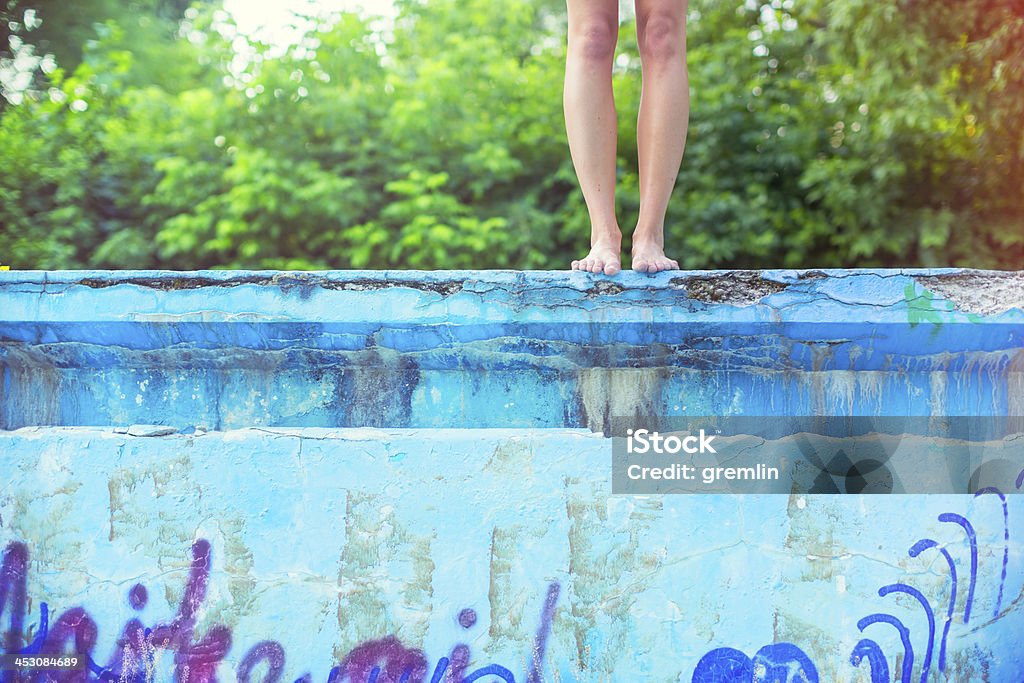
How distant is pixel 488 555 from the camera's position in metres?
1.42

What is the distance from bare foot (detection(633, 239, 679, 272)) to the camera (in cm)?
158

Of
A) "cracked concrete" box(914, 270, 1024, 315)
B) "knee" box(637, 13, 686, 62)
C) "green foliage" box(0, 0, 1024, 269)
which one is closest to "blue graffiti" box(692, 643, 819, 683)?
"cracked concrete" box(914, 270, 1024, 315)

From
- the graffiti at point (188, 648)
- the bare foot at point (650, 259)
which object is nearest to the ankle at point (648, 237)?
the bare foot at point (650, 259)

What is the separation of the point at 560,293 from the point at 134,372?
74cm

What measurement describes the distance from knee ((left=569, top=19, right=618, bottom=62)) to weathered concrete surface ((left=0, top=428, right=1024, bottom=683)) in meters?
0.82

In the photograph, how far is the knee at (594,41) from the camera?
181 centimetres

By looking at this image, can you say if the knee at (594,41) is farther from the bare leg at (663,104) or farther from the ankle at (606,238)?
the ankle at (606,238)

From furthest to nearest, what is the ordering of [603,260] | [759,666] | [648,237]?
1. [648,237]
2. [603,260]
3. [759,666]

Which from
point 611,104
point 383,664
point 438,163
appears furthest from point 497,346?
point 438,163

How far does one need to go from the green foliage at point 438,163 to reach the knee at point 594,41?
5.80 m

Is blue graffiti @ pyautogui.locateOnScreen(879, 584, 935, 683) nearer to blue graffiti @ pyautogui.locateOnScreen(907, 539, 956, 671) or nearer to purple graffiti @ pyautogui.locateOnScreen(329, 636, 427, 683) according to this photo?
blue graffiti @ pyautogui.locateOnScreen(907, 539, 956, 671)

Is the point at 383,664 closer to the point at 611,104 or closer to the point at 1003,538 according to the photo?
the point at 1003,538

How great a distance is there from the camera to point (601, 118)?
1.81 m

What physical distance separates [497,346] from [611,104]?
2.12 ft
